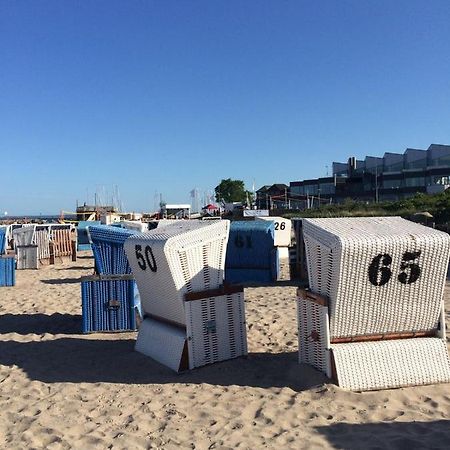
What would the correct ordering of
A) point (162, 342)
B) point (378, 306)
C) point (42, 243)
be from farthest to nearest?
point (42, 243) → point (162, 342) → point (378, 306)

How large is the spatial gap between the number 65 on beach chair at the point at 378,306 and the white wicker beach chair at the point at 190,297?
3.92 feet

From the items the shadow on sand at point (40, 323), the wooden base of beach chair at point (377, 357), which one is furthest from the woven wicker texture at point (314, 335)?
the shadow on sand at point (40, 323)

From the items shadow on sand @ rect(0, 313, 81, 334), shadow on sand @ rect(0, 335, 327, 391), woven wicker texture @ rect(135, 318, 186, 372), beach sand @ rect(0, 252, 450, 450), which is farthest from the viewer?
shadow on sand @ rect(0, 313, 81, 334)

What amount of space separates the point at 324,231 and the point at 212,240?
1508 mm

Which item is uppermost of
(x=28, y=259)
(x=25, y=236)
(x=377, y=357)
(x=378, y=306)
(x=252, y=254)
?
(x=25, y=236)

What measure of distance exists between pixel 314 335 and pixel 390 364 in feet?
2.58

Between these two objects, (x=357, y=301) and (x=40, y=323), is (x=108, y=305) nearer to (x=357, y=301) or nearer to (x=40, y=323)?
(x=40, y=323)

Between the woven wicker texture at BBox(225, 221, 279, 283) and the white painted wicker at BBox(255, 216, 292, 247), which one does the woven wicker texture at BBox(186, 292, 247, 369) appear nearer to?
the woven wicker texture at BBox(225, 221, 279, 283)

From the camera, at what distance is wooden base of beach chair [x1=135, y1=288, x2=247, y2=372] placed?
231 inches

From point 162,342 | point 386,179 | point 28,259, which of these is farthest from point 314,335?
point 386,179

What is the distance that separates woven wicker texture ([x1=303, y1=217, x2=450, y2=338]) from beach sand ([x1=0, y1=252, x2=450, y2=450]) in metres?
0.67

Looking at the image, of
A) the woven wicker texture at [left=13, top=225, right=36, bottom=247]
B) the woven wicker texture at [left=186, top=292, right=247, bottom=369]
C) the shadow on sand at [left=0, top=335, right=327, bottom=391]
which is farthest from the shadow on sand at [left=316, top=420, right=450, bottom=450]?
the woven wicker texture at [left=13, top=225, right=36, bottom=247]

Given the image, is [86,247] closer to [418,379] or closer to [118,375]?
[118,375]

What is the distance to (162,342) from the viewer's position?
625 cm
